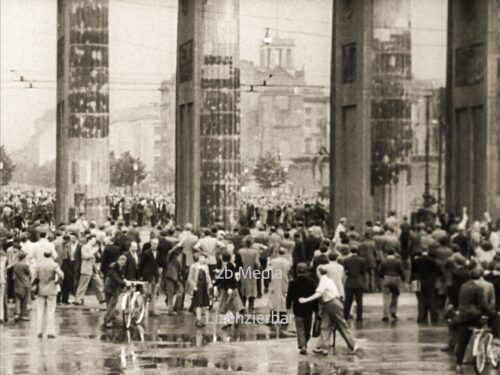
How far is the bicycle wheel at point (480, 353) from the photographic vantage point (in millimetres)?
26031

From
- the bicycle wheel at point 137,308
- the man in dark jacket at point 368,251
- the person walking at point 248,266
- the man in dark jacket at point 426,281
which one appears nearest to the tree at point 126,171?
the man in dark jacket at point 368,251

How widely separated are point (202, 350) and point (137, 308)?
3534mm

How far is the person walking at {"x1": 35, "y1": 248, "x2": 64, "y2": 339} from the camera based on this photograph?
101ft

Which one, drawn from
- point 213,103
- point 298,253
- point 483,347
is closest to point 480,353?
point 483,347

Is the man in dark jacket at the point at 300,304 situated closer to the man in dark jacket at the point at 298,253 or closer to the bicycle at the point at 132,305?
the bicycle at the point at 132,305

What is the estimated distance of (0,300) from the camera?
33281 millimetres

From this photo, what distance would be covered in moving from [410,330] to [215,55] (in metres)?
18.2

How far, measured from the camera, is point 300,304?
28.5 m

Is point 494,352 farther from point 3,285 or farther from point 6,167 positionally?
point 6,167

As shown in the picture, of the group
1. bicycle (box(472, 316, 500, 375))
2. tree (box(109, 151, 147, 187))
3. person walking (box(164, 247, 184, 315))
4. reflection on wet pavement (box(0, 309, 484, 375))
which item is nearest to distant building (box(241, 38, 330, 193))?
tree (box(109, 151, 147, 187))

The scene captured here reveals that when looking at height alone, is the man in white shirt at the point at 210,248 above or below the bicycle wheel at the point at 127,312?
above

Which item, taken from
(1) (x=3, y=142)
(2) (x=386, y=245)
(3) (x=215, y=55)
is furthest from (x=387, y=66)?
(1) (x=3, y=142)

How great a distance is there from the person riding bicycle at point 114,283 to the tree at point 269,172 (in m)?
57.1

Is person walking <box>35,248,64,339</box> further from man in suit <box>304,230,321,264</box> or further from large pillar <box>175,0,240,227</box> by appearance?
large pillar <box>175,0,240,227</box>
